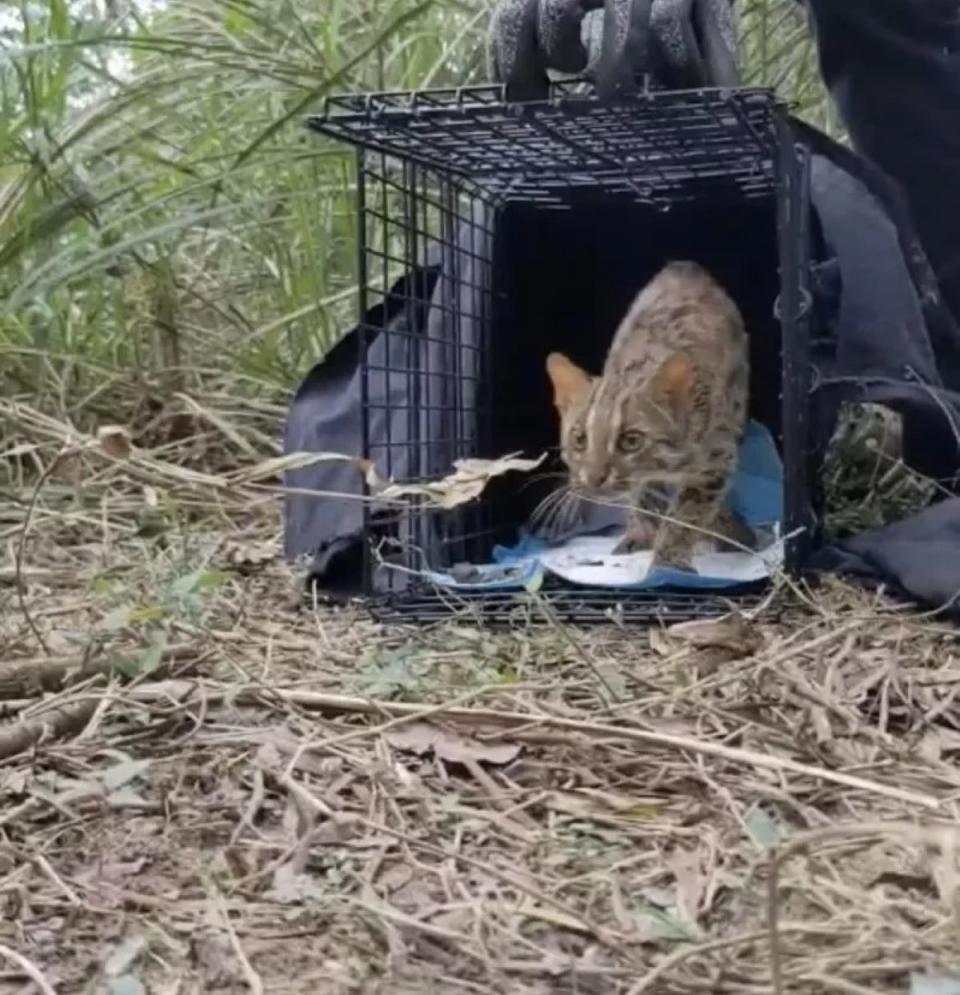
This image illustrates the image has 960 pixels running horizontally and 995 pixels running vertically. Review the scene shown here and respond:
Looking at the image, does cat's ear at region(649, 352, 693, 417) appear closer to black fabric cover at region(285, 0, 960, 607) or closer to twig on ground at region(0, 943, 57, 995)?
black fabric cover at region(285, 0, 960, 607)

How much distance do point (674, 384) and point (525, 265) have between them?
1.44 ft

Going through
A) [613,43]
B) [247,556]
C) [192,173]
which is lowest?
[247,556]

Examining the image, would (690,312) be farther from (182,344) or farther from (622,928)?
(622,928)

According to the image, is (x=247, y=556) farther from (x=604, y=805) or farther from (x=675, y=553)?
(x=604, y=805)

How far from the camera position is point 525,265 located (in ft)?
9.45

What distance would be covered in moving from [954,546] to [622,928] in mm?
1105

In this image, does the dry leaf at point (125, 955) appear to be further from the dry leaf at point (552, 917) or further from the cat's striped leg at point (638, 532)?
the cat's striped leg at point (638, 532)

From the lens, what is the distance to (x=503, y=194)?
276 centimetres

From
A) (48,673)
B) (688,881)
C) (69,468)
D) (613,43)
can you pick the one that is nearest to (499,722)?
(688,881)

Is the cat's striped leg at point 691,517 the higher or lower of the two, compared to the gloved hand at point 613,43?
lower

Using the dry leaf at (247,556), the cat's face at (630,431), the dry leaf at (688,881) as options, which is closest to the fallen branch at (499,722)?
the dry leaf at (688,881)

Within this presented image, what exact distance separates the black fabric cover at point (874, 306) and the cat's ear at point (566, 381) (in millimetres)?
138

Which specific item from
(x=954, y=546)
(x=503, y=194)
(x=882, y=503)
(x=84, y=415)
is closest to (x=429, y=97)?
(x=503, y=194)

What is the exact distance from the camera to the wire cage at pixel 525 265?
2.18m
